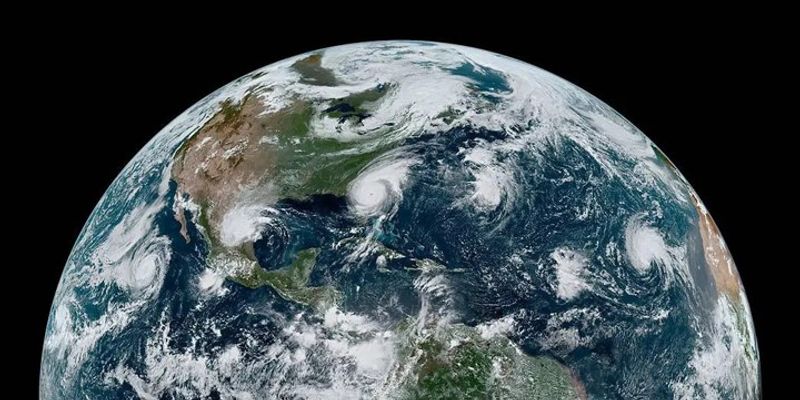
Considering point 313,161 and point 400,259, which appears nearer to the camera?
point 400,259

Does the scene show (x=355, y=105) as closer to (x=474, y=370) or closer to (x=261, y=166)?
(x=261, y=166)

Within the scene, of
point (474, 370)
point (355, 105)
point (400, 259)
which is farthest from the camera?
point (355, 105)

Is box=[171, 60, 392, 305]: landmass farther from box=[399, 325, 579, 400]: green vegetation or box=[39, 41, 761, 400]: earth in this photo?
box=[399, 325, 579, 400]: green vegetation

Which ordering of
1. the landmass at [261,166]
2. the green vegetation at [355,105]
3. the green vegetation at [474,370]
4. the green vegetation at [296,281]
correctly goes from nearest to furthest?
the green vegetation at [474,370] → the green vegetation at [296,281] → the landmass at [261,166] → the green vegetation at [355,105]

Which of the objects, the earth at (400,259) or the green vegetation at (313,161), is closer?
the earth at (400,259)

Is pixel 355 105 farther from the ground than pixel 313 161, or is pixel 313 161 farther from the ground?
pixel 355 105

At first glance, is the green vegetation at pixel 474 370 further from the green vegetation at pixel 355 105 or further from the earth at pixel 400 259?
the green vegetation at pixel 355 105

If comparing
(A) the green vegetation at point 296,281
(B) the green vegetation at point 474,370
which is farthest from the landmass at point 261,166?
(B) the green vegetation at point 474,370

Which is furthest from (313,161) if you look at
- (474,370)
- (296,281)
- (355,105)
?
(474,370)
